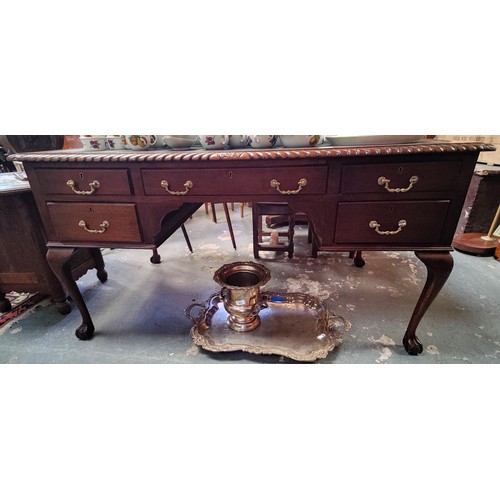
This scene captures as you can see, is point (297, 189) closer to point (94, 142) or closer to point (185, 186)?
point (185, 186)

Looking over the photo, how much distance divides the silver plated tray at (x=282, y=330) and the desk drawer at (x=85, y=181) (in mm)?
747

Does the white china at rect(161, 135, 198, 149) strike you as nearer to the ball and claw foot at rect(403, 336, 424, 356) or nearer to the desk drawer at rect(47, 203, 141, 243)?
the desk drawer at rect(47, 203, 141, 243)

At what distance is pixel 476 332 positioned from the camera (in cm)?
128

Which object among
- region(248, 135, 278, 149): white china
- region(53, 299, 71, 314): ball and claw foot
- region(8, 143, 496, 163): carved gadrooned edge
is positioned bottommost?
region(53, 299, 71, 314): ball and claw foot

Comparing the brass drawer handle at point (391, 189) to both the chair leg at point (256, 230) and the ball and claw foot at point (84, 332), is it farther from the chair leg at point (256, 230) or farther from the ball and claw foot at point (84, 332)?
the ball and claw foot at point (84, 332)

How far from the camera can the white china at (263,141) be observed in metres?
1.00

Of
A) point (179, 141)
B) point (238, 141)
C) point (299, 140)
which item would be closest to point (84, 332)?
point (179, 141)

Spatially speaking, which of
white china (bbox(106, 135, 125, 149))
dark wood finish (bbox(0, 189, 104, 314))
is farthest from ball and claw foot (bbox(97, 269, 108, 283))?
white china (bbox(106, 135, 125, 149))

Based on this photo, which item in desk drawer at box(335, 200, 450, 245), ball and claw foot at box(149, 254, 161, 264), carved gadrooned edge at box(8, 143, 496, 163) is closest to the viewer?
carved gadrooned edge at box(8, 143, 496, 163)

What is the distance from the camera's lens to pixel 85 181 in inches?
38.7


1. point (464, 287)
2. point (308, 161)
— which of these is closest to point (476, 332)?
point (464, 287)

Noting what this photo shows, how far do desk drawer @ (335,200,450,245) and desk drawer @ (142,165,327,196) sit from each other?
15 cm

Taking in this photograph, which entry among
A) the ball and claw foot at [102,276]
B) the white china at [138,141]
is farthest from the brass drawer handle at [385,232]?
the ball and claw foot at [102,276]

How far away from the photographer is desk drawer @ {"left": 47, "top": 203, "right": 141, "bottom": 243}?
3.34 ft
